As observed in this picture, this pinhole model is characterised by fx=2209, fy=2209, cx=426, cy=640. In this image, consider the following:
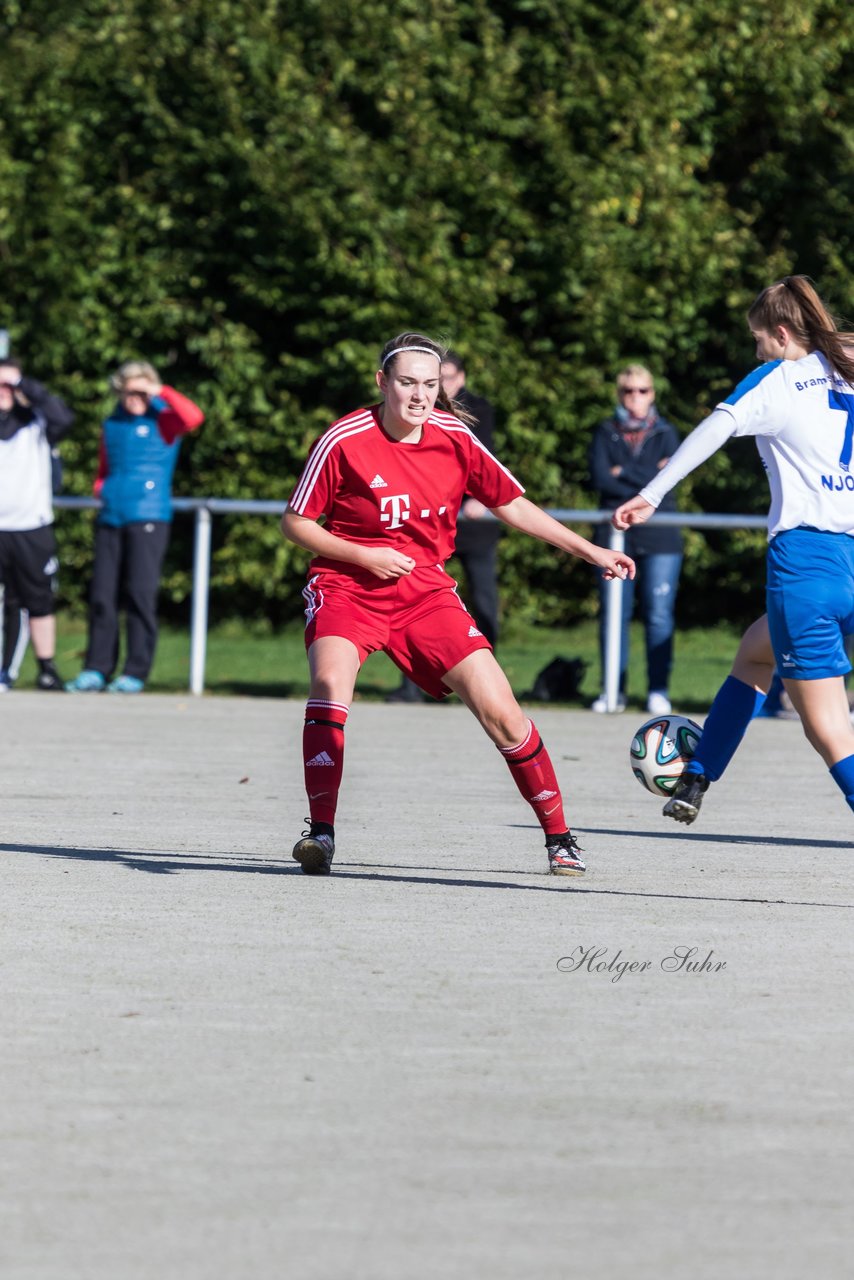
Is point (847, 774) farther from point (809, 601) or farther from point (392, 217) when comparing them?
point (392, 217)

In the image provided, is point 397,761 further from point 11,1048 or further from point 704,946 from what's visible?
point 11,1048

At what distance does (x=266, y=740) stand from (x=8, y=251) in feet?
36.2

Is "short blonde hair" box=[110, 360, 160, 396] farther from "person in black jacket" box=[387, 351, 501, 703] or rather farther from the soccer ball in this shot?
the soccer ball

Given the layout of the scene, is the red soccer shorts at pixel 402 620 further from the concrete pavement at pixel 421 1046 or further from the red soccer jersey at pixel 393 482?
the concrete pavement at pixel 421 1046

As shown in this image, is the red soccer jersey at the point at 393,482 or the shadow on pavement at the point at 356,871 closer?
the shadow on pavement at the point at 356,871

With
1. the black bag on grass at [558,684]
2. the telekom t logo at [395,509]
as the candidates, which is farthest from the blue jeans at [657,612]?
the telekom t logo at [395,509]

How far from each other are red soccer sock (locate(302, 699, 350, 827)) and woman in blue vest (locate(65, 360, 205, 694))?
750cm

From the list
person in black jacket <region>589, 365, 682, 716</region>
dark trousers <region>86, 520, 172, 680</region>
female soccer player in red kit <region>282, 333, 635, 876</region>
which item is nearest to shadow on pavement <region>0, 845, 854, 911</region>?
female soccer player in red kit <region>282, 333, 635, 876</region>

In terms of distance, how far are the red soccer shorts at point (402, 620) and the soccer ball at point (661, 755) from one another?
1.03 meters

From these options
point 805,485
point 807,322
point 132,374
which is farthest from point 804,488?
point 132,374

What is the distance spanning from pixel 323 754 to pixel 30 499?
312 inches

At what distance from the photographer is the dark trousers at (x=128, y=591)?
14.6m

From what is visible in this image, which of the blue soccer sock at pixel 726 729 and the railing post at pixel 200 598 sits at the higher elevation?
the blue soccer sock at pixel 726 729

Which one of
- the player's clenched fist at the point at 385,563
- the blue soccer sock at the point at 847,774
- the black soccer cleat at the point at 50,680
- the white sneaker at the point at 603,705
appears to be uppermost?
the player's clenched fist at the point at 385,563
